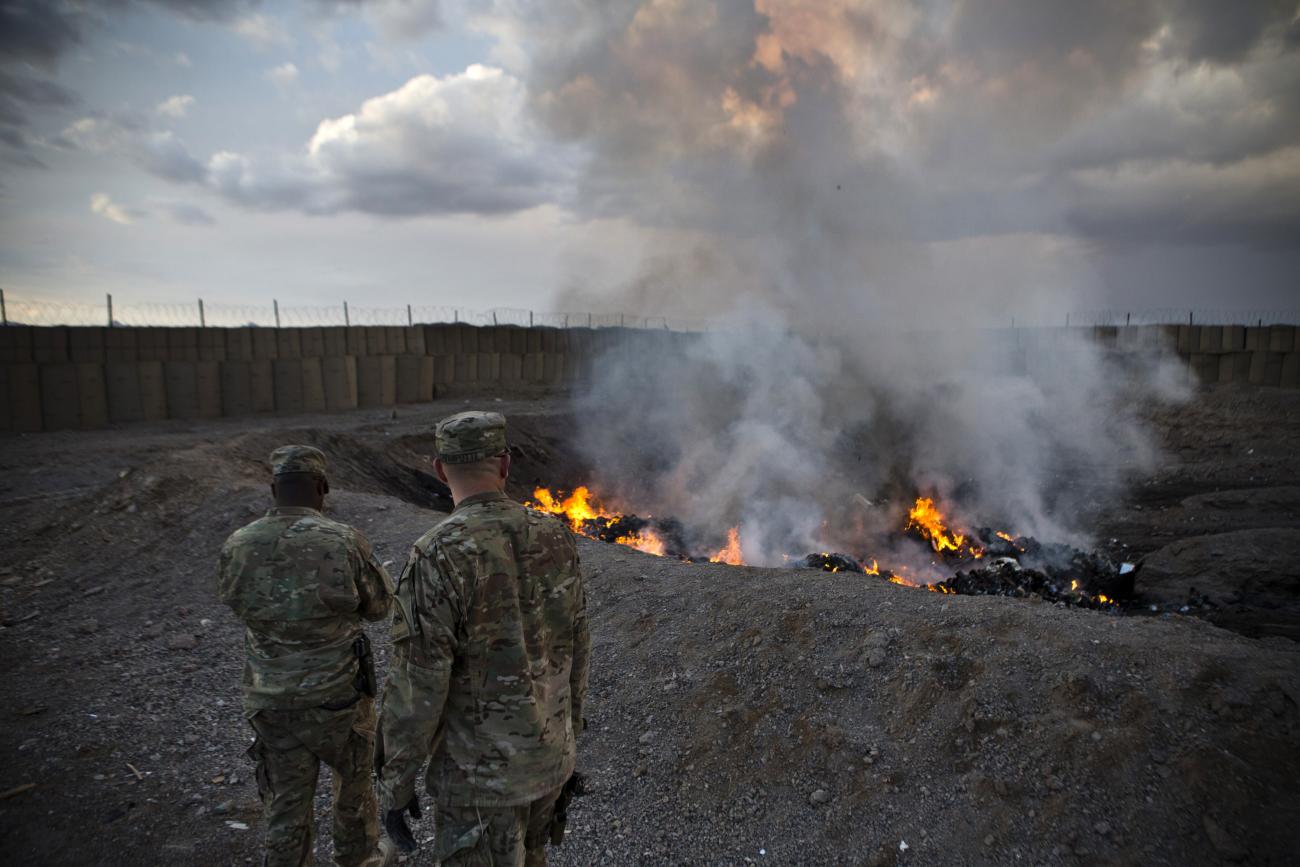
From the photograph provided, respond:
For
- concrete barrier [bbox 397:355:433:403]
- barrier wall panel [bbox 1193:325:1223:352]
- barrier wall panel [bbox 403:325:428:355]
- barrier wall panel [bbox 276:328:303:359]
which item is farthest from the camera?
barrier wall panel [bbox 403:325:428:355]

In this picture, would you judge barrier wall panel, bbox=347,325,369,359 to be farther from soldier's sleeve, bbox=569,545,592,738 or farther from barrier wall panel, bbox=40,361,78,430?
soldier's sleeve, bbox=569,545,592,738

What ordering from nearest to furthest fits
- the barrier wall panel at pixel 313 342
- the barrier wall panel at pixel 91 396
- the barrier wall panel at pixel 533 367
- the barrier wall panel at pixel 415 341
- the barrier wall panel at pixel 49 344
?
the barrier wall panel at pixel 49 344, the barrier wall panel at pixel 91 396, the barrier wall panel at pixel 313 342, the barrier wall panel at pixel 415 341, the barrier wall panel at pixel 533 367

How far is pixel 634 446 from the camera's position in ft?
49.3

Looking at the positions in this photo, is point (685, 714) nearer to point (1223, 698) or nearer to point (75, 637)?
point (1223, 698)

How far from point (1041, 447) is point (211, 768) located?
53.3ft

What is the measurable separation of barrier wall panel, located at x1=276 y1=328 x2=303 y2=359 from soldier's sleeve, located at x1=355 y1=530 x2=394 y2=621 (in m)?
15.7

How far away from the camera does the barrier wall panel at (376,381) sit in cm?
1777

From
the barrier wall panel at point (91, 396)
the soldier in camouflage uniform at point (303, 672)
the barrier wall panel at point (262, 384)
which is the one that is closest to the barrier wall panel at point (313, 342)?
the barrier wall panel at point (262, 384)

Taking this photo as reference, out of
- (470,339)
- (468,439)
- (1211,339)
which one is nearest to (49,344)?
(470,339)

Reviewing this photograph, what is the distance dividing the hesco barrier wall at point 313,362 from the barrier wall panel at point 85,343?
0.02 metres

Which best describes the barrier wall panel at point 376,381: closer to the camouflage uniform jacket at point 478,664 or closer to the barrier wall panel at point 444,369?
the barrier wall panel at point 444,369

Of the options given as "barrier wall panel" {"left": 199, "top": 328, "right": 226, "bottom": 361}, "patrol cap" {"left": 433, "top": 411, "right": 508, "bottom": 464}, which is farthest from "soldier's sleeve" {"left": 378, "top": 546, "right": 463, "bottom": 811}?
"barrier wall panel" {"left": 199, "top": 328, "right": 226, "bottom": 361}

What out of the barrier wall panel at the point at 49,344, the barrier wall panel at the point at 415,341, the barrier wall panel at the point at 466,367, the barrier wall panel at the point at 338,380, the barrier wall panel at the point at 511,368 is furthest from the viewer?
the barrier wall panel at the point at 511,368

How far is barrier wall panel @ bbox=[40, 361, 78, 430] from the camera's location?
13219 mm
